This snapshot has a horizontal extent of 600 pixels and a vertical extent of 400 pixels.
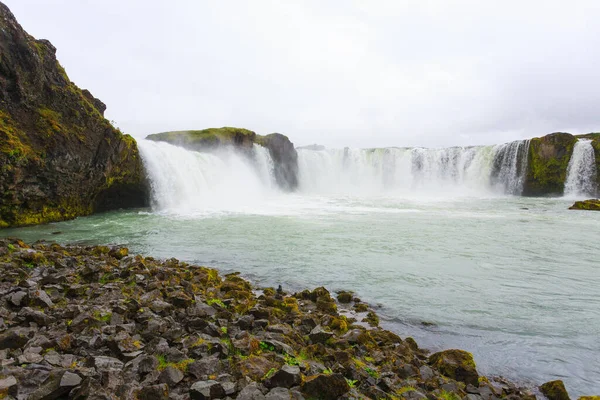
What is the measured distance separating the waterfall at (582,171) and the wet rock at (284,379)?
4823 cm

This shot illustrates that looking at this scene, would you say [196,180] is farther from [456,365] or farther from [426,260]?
[456,365]

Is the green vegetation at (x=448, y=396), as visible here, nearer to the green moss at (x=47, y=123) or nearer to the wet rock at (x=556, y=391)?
the wet rock at (x=556, y=391)

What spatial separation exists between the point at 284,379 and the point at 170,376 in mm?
1052

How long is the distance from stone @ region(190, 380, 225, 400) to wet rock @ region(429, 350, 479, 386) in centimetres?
290

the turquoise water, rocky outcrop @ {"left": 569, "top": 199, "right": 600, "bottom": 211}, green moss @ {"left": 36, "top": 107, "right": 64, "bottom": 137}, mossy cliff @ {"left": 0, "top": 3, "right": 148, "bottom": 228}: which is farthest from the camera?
rocky outcrop @ {"left": 569, "top": 199, "right": 600, "bottom": 211}

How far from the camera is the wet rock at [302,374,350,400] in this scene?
10.9 feet

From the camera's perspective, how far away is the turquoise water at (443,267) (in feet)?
18.5

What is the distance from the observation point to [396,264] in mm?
10305

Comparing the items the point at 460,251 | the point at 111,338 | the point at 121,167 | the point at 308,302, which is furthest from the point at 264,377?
the point at 121,167

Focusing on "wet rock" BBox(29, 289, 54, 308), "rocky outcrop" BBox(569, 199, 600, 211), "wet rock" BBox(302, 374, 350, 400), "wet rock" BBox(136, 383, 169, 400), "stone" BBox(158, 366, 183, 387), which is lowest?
"rocky outcrop" BBox(569, 199, 600, 211)

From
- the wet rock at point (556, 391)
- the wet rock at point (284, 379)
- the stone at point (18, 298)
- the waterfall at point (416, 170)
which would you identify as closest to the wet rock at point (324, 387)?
the wet rock at point (284, 379)

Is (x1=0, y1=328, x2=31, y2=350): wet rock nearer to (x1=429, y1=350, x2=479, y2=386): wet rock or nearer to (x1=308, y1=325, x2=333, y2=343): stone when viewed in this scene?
(x1=308, y1=325, x2=333, y2=343): stone

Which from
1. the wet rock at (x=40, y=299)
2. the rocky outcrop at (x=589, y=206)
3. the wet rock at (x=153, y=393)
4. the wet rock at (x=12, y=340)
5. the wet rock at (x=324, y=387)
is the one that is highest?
the wet rock at (x=12, y=340)

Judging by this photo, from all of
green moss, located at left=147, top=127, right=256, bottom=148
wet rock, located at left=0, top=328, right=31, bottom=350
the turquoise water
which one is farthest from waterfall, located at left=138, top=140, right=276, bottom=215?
wet rock, located at left=0, top=328, right=31, bottom=350
